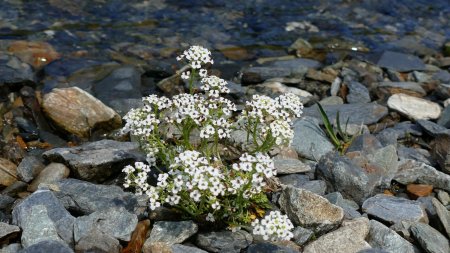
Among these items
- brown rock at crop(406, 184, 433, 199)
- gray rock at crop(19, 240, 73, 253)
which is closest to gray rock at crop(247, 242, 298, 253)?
gray rock at crop(19, 240, 73, 253)

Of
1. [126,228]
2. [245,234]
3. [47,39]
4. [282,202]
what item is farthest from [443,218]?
[47,39]

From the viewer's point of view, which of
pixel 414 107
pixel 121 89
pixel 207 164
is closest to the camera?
pixel 207 164

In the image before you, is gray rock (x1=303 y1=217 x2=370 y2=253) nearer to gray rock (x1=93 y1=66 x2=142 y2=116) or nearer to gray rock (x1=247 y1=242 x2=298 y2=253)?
gray rock (x1=247 y1=242 x2=298 y2=253)

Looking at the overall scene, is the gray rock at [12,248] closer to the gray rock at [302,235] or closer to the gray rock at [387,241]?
the gray rock at [302,235]

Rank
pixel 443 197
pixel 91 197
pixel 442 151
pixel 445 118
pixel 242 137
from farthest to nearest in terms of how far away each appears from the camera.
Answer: pixel 445 118 → pixel 442 151 → pixel 242 137 → pixel 443 197 → pixel 91 197

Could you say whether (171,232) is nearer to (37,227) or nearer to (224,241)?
(224,241)

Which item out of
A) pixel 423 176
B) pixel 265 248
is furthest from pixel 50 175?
pixel 423 176
